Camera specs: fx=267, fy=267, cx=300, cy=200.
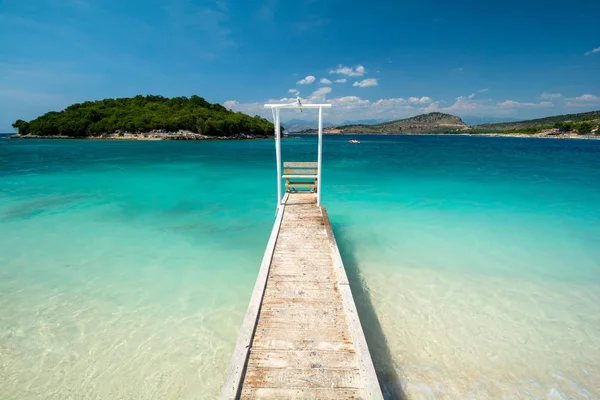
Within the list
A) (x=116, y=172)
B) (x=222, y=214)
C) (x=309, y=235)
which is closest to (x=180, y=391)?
(x=309, y=235)

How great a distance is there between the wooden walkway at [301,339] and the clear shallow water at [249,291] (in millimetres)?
1268

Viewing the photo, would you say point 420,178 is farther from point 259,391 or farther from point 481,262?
point 259,391

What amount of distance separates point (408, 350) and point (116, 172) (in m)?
30.7

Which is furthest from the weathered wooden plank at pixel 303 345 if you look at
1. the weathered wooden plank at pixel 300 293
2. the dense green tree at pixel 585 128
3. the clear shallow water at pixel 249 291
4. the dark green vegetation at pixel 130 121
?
the dense green tree at pixel 585 128

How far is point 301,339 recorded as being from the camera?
4.23m

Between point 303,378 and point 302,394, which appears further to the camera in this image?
point 303,378

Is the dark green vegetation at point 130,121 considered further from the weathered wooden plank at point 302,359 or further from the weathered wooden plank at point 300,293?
the weathered wooden plank at point 302,359

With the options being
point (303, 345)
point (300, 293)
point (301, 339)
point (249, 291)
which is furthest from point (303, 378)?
point (249, 291)

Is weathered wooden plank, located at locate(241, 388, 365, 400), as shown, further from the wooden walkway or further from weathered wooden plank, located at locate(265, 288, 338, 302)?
weathered wooden plank, located at locate(265, 288, 338, 302)

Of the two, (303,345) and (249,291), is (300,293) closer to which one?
(303,345)

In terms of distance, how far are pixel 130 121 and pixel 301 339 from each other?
4373 inches

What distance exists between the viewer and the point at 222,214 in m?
13.8

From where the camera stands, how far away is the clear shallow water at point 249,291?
188 inches

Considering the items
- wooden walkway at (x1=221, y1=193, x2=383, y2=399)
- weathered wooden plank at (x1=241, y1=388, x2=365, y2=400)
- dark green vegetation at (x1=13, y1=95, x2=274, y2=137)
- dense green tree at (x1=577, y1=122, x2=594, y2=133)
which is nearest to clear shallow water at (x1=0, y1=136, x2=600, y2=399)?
wooden walkway at (x1=221, y1=193, x2=383, y2=399)
